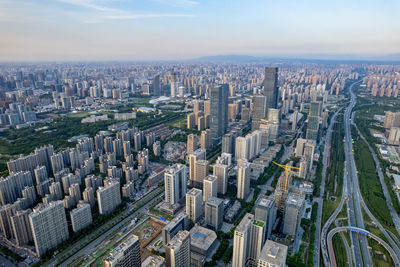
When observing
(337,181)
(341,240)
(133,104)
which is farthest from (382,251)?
(133,104)

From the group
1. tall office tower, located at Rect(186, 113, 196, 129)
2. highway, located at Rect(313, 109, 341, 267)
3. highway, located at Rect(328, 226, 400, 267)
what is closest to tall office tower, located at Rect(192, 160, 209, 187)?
highway, located at Rect(313, 109, 341, 267)

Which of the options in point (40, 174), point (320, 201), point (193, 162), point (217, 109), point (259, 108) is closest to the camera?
point (320, 201)

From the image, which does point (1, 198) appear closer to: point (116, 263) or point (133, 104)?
point (116, 263)

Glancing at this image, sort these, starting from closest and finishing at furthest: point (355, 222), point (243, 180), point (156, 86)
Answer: point (355, 222) → point (243, 180) → point (156, 86)

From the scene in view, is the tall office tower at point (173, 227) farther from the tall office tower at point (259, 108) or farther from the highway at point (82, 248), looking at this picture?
the tall office tower at point (259, 108)

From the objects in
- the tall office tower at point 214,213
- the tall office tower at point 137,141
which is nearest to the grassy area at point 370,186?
the tall office tower at point 214,213

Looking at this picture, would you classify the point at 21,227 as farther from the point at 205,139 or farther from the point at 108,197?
the point at 205,139

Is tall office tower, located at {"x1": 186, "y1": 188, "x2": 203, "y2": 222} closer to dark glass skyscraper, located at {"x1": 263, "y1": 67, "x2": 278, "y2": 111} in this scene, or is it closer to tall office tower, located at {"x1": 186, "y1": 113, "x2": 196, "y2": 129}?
tall office tower, located at {"x1": 186, "y1": 113, "x2": 196, "y2": 129}

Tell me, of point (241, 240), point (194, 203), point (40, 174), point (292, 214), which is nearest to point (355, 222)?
point (292, 214)
